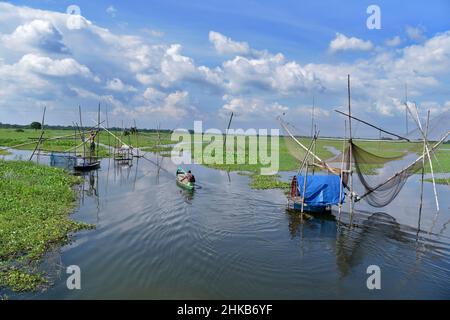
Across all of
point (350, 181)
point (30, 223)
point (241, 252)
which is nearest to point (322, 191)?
point (350, 181)

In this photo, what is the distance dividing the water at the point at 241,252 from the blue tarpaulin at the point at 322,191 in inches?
36.6

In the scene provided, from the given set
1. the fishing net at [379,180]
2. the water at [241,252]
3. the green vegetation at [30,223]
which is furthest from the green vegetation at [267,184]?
the green vegetation at [30,223]

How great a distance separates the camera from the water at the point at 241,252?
995 centimetres

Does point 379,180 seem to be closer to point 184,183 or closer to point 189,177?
point 189,177

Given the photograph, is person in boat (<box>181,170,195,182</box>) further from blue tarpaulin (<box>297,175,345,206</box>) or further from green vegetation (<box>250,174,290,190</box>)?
blue tarpaulin (<box>297,175,345,206</box>)

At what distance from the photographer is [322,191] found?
1817 centimetres

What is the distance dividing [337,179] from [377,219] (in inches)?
121

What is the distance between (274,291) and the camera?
9906 mm

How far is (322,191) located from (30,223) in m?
13.9

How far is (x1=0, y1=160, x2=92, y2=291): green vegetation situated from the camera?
9.80m

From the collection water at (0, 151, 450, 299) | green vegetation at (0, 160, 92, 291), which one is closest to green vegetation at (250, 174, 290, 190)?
water at (0, 151, 450, 299)
